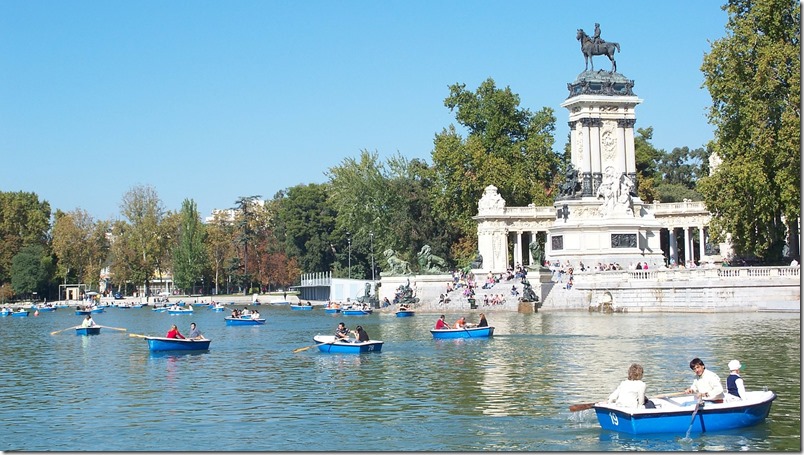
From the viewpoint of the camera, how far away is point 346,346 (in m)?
40.2

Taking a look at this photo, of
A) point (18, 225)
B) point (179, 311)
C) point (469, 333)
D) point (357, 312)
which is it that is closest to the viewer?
point (469, 333)

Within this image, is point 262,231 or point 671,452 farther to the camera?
point 262,231

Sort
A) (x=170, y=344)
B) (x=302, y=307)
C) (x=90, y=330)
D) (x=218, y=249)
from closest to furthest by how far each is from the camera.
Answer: (x=170, y=344), (x=90, y=330), (x=302, y=307), (x=218, y=249)

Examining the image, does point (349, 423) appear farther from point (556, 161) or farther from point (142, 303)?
point (142, 303)

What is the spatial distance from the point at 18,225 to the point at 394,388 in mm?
108988

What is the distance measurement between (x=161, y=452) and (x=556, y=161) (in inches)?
3034

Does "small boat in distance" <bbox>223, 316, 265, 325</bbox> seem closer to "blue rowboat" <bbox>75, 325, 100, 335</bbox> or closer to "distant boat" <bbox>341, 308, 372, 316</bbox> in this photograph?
"blue rowboat" <bbox>75, 325, 100, 335</bbox>

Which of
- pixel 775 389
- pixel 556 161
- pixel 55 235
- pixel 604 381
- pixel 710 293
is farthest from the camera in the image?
pixel 55 235

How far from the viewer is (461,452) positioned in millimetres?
21703

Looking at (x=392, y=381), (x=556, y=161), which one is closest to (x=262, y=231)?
(x=556, y=161)

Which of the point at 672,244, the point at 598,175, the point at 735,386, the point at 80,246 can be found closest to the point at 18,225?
the point at 80,246

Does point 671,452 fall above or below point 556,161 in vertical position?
below

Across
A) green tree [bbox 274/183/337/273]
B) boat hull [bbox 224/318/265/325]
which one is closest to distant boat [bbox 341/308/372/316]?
boat hull [bbox 224/318/265/325]

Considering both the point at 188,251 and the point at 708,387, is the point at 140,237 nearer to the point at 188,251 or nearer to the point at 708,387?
the point at 188,251
